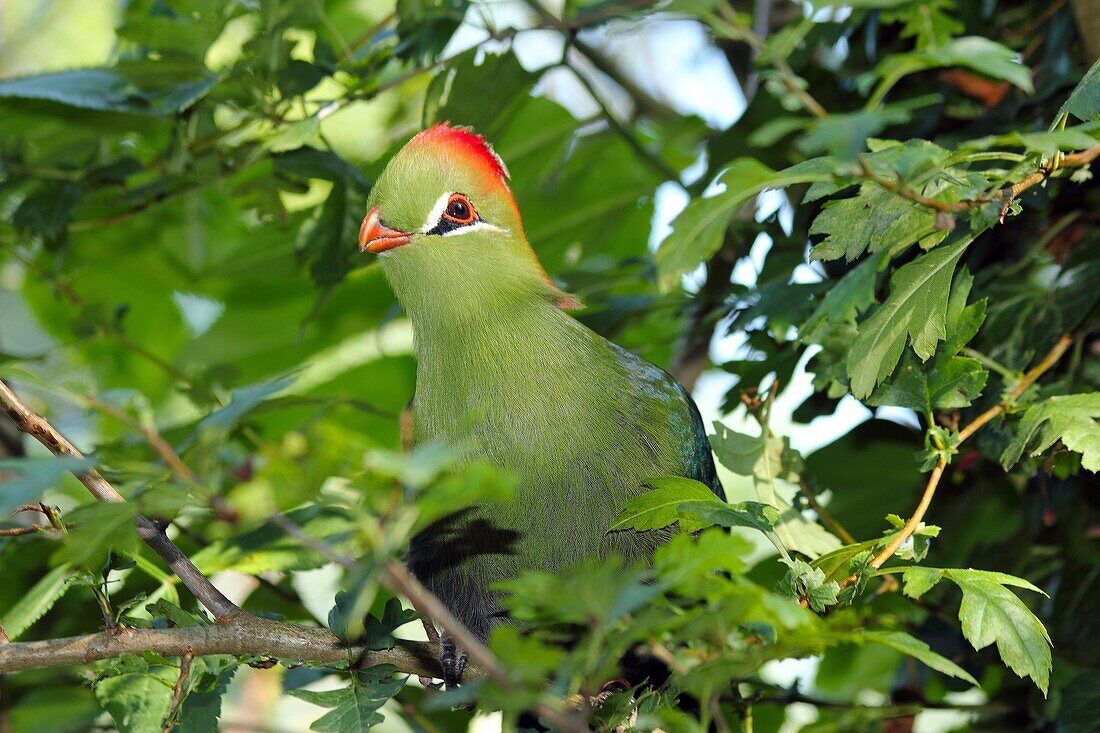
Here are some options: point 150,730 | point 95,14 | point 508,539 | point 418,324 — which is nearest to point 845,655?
point 508,539

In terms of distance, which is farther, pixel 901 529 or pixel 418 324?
pixel 418 324

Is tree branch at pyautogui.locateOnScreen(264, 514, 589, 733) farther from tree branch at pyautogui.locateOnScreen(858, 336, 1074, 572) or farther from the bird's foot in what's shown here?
the bird's foot

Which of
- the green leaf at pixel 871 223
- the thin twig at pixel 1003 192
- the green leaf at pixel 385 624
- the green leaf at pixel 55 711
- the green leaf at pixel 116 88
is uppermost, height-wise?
the green leaf at pixel 116 88

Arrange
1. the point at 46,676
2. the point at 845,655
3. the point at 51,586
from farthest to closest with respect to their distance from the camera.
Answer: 1. the point at 845,655
2. the point at 46,676
3. the point at 51,586

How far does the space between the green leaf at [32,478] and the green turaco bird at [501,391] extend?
979 mm

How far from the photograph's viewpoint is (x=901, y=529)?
1617mm

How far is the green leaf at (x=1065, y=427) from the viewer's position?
1.60 meters

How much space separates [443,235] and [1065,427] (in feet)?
3.98

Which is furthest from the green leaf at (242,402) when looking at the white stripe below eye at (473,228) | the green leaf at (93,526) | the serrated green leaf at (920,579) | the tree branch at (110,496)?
the white stripe below eye at (473,228)

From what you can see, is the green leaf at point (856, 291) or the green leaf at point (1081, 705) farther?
the green leaf at point (1081, 705)

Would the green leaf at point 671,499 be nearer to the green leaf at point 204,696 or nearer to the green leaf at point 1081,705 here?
the green leaf at point 204,696

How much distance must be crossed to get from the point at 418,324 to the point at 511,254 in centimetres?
26

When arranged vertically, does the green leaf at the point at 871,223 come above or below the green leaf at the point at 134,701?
above

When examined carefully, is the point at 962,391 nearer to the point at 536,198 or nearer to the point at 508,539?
the point at 508,539
